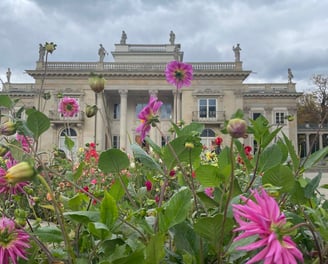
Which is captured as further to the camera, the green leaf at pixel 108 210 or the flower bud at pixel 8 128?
the flower bud at pixel 8 128

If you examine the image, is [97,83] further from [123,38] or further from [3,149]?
[123,38]

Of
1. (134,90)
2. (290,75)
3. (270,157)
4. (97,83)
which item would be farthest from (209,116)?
(270,157)

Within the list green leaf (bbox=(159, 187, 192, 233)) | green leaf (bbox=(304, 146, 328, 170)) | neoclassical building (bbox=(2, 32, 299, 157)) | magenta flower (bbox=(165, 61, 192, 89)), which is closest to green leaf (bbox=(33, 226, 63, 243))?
green leaf (bbox=(159, 187, 192, 233))

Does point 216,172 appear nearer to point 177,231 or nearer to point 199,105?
point 177,231

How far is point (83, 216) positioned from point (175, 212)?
0.12 meters

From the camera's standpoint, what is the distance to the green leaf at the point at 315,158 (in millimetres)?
629

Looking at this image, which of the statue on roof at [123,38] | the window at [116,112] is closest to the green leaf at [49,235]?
the window at [116,112]

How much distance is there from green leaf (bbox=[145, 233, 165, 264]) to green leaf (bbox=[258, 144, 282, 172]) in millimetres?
236

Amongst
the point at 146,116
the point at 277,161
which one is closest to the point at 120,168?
the point at 146,116

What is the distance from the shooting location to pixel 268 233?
0.36 metres

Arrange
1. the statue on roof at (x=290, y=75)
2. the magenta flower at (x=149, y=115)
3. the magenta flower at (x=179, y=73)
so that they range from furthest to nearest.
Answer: the statue on roof at (x=290, y=75) → the magenta flower at (x=179, y=73) → the magenta flower at (x=149, y=115)

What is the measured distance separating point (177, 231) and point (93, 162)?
2593 mm

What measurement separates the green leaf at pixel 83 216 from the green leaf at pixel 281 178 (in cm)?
25

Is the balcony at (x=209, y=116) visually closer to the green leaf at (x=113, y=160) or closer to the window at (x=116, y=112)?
the window at (x=116, y=112)
